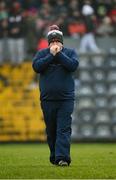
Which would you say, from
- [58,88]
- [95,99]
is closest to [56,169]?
[58,88]

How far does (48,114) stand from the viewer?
12.0 m

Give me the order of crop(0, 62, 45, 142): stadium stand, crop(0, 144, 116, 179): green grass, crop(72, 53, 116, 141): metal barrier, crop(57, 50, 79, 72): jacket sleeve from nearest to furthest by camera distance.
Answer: crop(0, 144, 116, 179): green grass < crop(57, 50, 79, 72): jacket sleeve < crop(72, 53, 116, 141): metal barrier < crop(0, 62, 45, 142): stadium stand

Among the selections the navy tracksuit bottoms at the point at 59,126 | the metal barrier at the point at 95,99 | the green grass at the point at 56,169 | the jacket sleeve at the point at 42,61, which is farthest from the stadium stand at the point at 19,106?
the jacket sleeve at the point at 42,61

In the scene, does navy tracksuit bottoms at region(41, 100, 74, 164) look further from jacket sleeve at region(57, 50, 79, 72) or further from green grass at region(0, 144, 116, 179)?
jacket sleeve at region(57, 50, 79, 72)

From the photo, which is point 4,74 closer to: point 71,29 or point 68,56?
point 71,29

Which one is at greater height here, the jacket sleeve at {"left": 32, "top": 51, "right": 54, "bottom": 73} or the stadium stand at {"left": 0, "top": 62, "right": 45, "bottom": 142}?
the jacket sleeve at {"left": 32, "top": 51, "right": 54, "bottom": 73}

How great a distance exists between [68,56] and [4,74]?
15935 mm

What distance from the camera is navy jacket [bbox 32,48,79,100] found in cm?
1188

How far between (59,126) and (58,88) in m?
0.61

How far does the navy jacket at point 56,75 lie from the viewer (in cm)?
1188

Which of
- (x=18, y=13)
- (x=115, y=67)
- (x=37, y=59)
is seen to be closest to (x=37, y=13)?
(x=18, y=13)

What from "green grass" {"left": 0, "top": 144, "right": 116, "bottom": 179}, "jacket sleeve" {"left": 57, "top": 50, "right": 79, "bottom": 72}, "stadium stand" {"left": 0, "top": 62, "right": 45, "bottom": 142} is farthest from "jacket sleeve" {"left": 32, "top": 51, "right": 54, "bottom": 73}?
"stadium stand" {"left": 0, "top": 62, "right": 45, "bottom": 142}

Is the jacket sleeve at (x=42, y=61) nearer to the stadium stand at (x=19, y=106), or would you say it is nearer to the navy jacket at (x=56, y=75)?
the navy jacket at (x=56, y=75)

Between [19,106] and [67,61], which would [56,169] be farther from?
[19,106]
